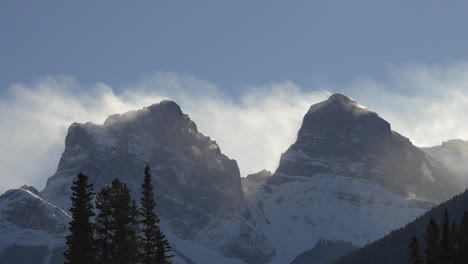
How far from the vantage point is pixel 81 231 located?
77.9m

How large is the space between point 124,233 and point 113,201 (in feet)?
7.78

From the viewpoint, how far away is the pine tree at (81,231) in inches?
3044

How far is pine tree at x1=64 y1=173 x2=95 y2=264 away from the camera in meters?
77.3

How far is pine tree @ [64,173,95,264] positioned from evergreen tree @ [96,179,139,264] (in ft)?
2.71

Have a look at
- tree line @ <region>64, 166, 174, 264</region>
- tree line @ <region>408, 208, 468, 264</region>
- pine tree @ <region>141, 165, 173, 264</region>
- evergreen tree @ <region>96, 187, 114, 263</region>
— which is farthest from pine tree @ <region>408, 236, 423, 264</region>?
evergreen tree @ <region>96, 187, 114, 263</region>

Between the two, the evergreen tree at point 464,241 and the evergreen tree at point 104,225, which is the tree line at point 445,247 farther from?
the evergreen tree at point 104,225

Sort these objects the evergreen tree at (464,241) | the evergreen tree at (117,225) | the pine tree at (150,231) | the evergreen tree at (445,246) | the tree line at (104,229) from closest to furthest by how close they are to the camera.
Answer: the tree line at (104,229) → the evergreen tree at (117,225) → the pine tree at (150,231) → the evergreen tree at (464,241) → the evergreen tree at (445,246)

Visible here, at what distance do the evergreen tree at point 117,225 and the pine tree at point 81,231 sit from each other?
2.71 ft

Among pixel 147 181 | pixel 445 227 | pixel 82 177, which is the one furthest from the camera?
pixel 445 227

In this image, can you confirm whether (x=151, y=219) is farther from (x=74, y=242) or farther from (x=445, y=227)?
(x=445, y=227)

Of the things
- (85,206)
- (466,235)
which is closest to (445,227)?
(466,235)

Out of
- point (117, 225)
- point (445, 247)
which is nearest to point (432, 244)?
point (445, 247)

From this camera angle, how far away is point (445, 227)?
113m

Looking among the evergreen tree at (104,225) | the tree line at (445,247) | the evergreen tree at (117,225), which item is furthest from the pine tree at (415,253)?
the evergreen tree at (104,225)
